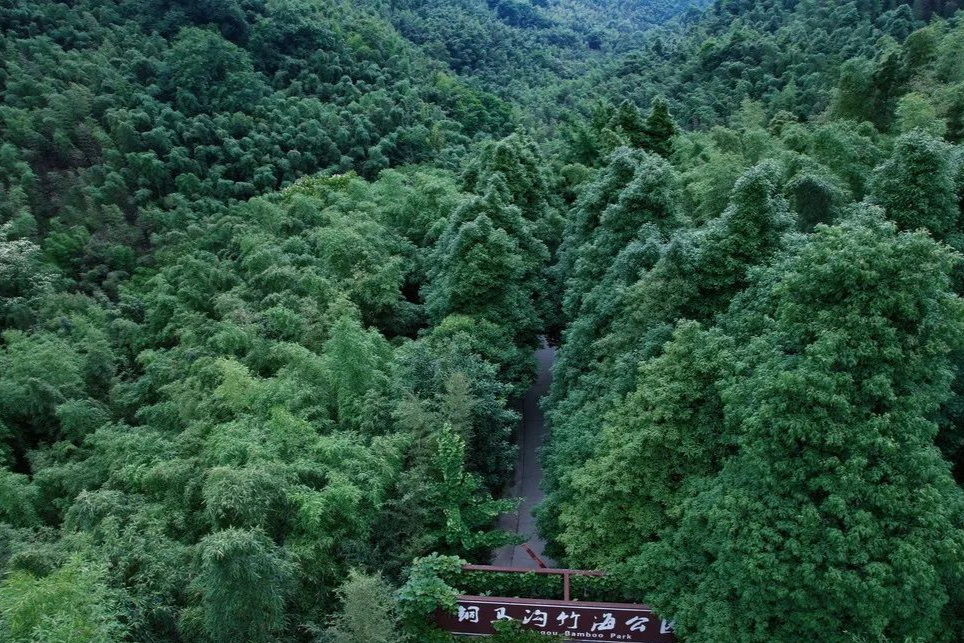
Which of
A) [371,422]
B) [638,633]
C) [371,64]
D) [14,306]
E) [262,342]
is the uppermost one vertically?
[371,64]

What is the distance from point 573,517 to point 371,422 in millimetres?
5122

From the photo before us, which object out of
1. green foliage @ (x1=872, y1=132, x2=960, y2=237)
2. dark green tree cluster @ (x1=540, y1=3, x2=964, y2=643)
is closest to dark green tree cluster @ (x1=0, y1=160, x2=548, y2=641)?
dark green tree cluster @ (x1=540, y1=3, x2=964, y2=643)

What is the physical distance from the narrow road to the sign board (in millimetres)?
2751

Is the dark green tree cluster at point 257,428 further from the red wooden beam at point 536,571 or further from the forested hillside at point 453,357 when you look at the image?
the red wooden beam at point 536,571

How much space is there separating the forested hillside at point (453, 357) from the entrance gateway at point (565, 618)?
0.33m

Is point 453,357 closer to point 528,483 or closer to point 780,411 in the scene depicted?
point 528,483

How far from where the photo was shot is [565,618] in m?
11.8

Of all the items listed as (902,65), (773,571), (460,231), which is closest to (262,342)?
(460,231)

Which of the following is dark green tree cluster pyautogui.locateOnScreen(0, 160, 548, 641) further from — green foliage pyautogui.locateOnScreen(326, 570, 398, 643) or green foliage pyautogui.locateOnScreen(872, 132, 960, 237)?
green foliage pyautogui.locateOnScreen(872, 132, 960, 237)

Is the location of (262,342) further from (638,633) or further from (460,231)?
(638,633)

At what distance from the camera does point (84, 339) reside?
21922 millimetres

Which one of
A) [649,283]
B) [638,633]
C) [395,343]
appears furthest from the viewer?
[395,343]

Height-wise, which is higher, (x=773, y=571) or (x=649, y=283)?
(x=649, y=283)

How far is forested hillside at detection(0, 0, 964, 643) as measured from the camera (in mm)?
9289
